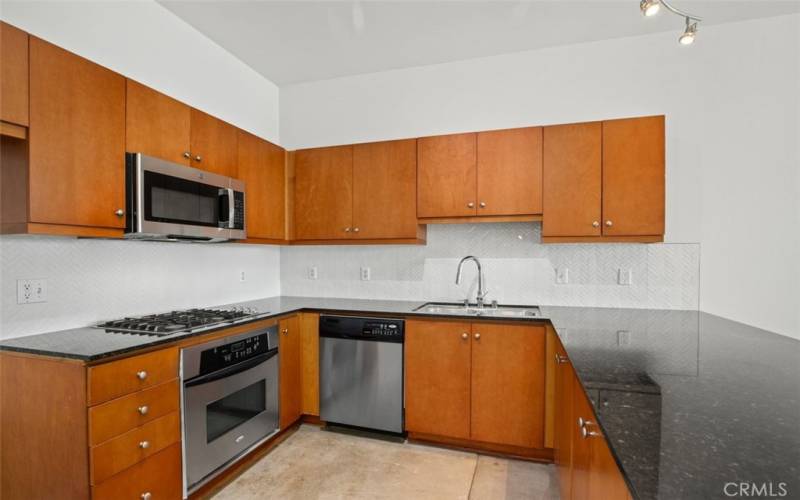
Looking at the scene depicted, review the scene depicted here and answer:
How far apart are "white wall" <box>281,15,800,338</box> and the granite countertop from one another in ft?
2.32

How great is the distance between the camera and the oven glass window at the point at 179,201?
1958 millimetres

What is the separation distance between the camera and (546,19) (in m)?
2.52

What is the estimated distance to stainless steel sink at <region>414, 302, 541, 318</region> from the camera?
8.51ft

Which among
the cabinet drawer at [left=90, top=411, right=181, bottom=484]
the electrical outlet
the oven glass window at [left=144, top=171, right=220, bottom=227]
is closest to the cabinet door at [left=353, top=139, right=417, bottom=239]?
the oven glass window at [left=144, top=171, right=220, bottom=227]

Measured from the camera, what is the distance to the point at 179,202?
2.11 meters

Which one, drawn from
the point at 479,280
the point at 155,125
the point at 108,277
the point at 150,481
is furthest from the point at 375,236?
the point at 150,481

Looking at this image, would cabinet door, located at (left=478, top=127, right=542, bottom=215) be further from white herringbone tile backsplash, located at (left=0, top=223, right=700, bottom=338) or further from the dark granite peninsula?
the dark granite peninsula

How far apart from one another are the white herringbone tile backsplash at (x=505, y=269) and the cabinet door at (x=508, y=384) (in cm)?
58

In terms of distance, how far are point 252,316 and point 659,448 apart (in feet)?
7.16

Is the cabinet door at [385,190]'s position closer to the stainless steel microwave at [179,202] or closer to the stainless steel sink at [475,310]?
the stainless steel sink at [475,310]

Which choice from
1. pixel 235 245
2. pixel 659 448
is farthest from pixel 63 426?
pixel 659 448

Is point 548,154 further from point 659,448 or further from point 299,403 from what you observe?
point 299,403

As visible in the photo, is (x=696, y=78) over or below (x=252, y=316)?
over

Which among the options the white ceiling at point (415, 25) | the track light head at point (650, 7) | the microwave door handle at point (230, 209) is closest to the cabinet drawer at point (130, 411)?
the microwave door handle at point (230, 209)
